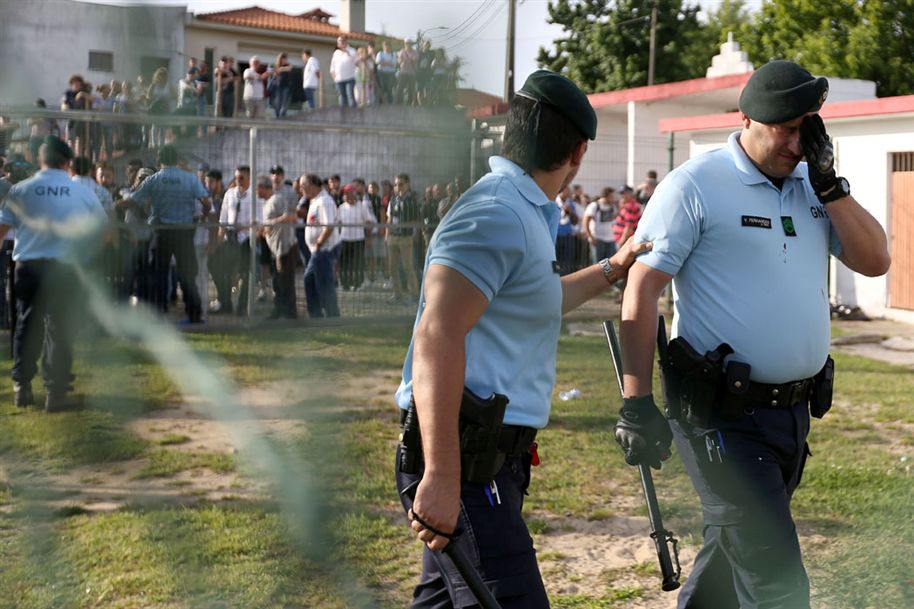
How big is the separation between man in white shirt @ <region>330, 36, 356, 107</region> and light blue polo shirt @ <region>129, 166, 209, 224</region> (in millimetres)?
175

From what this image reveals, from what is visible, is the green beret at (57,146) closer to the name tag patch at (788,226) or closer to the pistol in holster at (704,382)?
the pistol in holster at (704,382)

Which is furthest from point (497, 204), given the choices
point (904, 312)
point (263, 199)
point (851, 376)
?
point (904, 312)

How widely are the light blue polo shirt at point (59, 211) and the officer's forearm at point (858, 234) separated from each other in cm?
233

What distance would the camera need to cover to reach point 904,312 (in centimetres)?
1393

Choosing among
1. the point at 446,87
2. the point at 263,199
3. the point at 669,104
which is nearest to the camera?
the point at 446,87

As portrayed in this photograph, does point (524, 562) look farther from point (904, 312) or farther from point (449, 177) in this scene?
point (904, 312)

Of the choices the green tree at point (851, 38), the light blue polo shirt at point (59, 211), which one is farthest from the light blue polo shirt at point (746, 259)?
the green tree at point (851, 38)

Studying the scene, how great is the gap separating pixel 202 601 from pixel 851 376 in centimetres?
820

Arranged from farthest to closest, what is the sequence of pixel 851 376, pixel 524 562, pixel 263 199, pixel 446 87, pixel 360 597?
pixel 851 376 → pixel 360 597 → pixel 524 562 → pixel 263 199 → pixel 446 87

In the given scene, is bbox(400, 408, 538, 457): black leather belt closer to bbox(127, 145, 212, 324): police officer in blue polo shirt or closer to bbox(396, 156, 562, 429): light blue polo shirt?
bbox(396, 156, 562, 429): light blue polo shirt

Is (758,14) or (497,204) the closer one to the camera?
(497,204)

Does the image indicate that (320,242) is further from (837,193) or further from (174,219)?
(837,193)

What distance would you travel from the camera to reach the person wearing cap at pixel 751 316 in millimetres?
2834

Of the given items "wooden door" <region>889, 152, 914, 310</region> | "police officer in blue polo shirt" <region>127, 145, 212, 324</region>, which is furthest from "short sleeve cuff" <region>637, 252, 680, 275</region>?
"wooden door" <region>889, 152, 914, 310</region>
